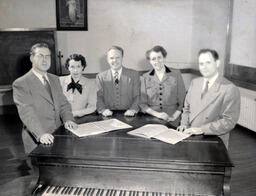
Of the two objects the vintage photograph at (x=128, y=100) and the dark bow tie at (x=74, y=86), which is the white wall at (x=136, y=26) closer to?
the vintage photograph at (x=128, y=100)

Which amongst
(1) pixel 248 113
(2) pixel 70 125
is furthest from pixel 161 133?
(1) pixel 248 113

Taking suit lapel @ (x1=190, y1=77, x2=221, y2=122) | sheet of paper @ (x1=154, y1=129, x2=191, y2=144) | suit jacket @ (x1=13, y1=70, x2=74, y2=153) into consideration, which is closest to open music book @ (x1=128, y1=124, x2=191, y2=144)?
sheet of paper @ (x1=154, y1=129, x2=191, y2=144)

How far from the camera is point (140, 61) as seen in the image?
6.21 meters

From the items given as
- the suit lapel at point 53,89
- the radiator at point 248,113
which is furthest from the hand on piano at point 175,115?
the radiator at point 248,113

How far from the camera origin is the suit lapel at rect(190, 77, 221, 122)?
2125 millimetres

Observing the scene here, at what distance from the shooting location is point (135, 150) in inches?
73.4

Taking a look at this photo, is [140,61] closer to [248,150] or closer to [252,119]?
[252,119]

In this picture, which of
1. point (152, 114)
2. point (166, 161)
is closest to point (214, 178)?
point (166, 161)

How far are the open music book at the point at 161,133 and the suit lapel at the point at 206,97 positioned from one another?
238mm

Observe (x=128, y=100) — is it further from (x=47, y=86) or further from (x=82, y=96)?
(x=47, y=86)

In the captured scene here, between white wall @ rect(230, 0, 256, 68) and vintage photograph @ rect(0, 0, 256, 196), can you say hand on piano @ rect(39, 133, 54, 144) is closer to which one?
vintage photograph @ rect(0, 0, 256, 196)

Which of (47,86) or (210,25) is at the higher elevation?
(210,25)

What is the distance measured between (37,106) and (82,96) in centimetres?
57

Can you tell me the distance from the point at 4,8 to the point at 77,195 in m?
4.48
